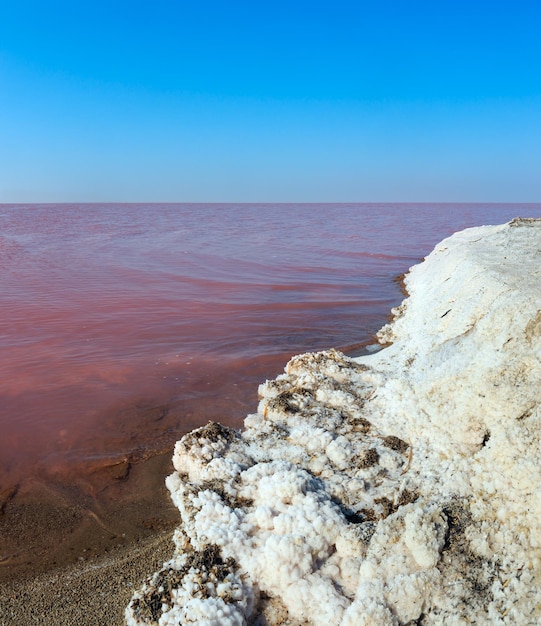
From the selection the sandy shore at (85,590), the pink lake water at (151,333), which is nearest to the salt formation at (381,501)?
the sandy shore at (85,590)

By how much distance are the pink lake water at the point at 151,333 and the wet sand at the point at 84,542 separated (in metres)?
0.32

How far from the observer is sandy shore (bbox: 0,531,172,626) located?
2273 mm

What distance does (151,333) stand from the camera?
271 inches

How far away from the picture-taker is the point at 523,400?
2549mm

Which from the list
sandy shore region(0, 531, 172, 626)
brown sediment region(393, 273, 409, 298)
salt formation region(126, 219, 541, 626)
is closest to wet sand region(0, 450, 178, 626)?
sandy shore region(0, 531, 172, 626)

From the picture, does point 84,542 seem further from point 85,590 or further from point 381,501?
point 381,501

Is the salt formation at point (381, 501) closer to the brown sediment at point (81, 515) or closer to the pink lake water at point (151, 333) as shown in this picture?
the brown sediment at point (81, 515)

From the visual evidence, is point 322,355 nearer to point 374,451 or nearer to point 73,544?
point 374,451

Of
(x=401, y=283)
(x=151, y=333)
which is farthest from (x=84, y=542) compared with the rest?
(x=401, y=283)

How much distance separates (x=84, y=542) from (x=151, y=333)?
4205 mm

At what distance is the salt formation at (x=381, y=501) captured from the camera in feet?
6.83

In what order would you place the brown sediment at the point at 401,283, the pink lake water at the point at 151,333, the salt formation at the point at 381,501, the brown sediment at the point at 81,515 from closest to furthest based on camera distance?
the salt formation at the point at 381,501 → the brown sediment at the point at 81,515 → the pink lake water at the point at 151,333 → the brown sediment at the point at 401,283

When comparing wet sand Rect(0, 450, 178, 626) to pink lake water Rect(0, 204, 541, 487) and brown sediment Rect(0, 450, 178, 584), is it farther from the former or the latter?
pink lake water Rect(0, 204, 541, 487)

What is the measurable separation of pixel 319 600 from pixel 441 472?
1002 mm
